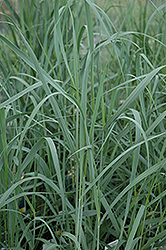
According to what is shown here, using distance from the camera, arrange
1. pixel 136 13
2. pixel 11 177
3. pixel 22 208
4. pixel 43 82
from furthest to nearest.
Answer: pixel 136 13 → pixel 22 208 → pixel 11 177 → pixel 43 82

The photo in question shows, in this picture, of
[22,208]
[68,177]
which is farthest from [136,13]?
[22,208]

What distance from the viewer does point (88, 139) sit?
0.61 meters

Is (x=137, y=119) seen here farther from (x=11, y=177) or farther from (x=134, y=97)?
(x=11, y=177)

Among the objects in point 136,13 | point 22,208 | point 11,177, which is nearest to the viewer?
point 11,177

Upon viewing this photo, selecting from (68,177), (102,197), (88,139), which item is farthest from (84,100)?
(68,177)

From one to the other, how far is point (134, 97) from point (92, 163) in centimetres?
15

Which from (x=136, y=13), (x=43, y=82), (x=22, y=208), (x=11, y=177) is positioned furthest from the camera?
(x=136, y=13)

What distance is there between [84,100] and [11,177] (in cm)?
25

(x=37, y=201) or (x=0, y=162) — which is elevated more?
(x=0, y=162)

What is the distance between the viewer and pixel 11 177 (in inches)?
27.3

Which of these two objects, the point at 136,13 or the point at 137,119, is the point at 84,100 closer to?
the point at 137,119

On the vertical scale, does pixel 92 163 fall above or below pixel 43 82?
below

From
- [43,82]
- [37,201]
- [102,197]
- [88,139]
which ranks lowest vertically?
[37,201]

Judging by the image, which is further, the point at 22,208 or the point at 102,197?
the point at 22,208
